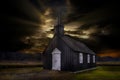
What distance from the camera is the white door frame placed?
102 feet

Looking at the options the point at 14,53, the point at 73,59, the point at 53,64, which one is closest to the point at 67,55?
the point at 73,59

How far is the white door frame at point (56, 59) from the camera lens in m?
31.0

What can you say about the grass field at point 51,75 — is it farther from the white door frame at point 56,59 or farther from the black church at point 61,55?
the white door frame at point 56,59

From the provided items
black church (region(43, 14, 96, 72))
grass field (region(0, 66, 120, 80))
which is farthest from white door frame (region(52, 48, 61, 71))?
grass field (region(0, 66, 120, 80))

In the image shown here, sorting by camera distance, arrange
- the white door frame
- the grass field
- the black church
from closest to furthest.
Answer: the grass field
the black church
the white door frame

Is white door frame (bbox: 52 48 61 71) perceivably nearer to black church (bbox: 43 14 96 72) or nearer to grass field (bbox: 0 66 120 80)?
black church (bbox: 43 14 96 72)

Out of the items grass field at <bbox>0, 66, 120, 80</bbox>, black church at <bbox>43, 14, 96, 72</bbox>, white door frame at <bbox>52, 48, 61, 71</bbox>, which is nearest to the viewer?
grass field at <bbox>0, 66, 120, 80</bbox>

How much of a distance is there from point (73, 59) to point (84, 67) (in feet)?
20.3

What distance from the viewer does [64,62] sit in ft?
99.5

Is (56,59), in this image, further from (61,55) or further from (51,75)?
(51,75)

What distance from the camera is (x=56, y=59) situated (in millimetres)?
31453

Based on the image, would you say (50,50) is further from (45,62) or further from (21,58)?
(21,58)

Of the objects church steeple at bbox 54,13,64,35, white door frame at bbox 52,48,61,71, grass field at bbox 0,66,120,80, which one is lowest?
grass field at bbox 0,66,120,80

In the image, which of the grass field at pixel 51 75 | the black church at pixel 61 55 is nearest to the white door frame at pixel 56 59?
the black church at pixel 61 55
